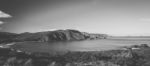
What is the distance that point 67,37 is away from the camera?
14825 centimetres

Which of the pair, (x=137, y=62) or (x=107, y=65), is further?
(x=137, y=62)

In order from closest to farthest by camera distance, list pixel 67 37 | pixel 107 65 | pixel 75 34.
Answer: pixel 107 65, pixel 67 37, pixel 75 34

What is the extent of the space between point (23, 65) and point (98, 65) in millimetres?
6350

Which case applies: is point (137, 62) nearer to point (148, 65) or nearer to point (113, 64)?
point (148, 65)

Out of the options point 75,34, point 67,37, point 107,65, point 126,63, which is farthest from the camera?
point 75,34

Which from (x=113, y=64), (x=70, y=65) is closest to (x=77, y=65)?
(x=70, y=65)

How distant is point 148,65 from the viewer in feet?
38.3

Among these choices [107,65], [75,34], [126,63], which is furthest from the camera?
[75,34]

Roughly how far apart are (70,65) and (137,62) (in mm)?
6012

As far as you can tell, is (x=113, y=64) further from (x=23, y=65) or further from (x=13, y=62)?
(x=13, y=62)

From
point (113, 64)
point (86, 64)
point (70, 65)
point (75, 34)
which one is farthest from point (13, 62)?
point (75, 34)

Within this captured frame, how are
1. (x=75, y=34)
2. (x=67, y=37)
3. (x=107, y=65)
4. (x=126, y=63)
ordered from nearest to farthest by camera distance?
(x=107, y=65) < (x=126, y=63) < (x=67, y=37) < (x=75, y=34)

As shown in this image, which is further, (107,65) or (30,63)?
(30,63)

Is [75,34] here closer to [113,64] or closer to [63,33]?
[63,33]
